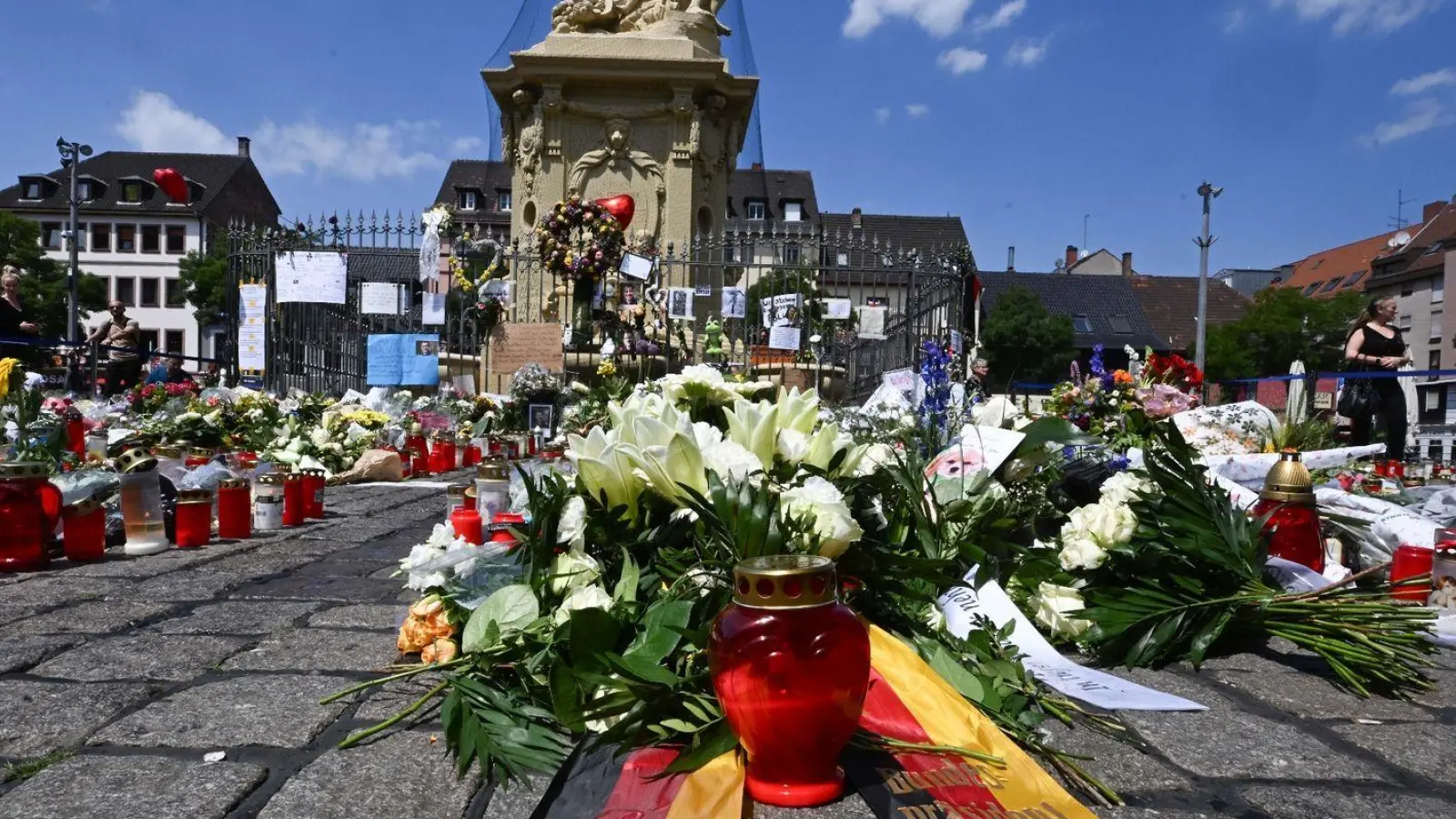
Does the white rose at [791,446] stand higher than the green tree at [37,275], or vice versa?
the green tree at [37,275]

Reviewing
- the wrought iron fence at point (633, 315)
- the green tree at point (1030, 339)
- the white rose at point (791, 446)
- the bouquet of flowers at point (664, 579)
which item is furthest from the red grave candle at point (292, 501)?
the green tree at point (1030, 339)

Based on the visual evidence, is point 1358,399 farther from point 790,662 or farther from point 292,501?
point 790,662

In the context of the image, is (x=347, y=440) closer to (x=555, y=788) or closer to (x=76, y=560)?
(x=76, y=560)

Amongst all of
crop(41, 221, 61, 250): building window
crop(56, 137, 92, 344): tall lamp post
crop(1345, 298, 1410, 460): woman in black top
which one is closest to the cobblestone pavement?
crop(1345, 298, 1410, 460): woman in black top

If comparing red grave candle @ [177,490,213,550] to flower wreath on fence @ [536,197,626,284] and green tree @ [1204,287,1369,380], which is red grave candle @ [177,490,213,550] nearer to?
flower wreath on fence @ [536,197,626,284]

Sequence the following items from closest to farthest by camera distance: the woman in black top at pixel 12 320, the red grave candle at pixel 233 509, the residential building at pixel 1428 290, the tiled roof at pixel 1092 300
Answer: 1. the red grave candle at pixel 233 509
2. the woman in black top at pixel 12 320
3. the residential building at pixel 1428 290
4. the tiled roof at pixel 1092 300

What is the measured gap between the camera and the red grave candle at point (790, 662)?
1331 millimetres

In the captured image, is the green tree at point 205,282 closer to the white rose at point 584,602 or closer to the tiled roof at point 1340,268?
the white rose at point 584,602

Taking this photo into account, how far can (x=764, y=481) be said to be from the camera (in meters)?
1.83

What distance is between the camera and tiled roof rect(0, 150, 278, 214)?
2141 inches

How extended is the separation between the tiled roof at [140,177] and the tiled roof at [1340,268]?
208 feet

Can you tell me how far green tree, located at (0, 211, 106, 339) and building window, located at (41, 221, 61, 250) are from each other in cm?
1156

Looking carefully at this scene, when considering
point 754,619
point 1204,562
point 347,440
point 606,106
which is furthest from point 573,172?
point 754,619

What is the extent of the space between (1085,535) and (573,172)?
10519 millimetres
